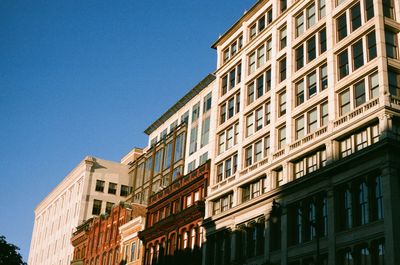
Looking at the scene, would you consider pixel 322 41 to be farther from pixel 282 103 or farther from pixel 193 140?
pixel 193 140

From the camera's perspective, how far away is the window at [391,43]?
4386 centimetres

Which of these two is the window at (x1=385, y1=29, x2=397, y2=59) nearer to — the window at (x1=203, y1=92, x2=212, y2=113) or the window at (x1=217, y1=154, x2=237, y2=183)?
the window at (x1=217, y1=154, x2=237, y2=183)

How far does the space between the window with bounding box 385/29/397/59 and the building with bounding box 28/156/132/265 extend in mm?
67427

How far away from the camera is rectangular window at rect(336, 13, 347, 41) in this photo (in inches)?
1904

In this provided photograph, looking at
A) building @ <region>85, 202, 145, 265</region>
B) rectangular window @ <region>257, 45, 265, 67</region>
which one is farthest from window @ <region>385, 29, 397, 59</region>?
building @ <region>85, 202, 145, 265</region>

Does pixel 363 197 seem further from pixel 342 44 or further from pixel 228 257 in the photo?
pixel 228 257

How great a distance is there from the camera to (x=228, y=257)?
2212 inches

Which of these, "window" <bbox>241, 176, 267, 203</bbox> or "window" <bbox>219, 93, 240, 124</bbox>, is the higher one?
"window" <bbox>219, 93, 240, 124</bbox>

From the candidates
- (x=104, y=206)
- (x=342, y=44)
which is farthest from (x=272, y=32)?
(x=104, y=206)

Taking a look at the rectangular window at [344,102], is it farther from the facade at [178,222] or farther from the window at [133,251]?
the window at [133,251]

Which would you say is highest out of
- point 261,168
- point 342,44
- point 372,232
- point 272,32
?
point 272,32

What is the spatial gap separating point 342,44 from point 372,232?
1689 centimetres

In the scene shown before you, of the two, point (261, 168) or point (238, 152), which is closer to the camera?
point (261, 168)

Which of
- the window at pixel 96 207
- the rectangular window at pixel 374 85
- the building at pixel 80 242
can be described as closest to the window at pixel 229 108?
the rectangular window at pixel 374 85
